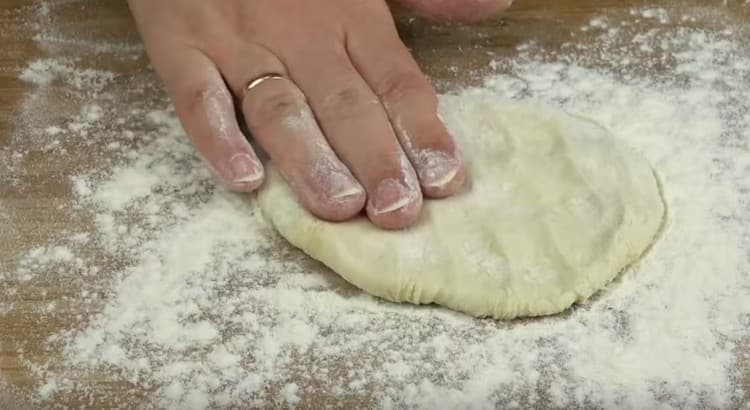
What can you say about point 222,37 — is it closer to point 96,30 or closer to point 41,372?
point 96,30

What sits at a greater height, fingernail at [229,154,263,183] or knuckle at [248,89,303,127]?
knuckle at [248,89,303,127]

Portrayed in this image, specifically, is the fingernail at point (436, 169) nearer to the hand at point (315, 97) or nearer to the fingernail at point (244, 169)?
the hand at point (315, 97)

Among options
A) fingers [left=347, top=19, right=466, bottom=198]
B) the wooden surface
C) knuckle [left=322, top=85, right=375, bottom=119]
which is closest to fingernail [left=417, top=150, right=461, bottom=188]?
fingers [left=347, top=19, right=466, bottom=198]

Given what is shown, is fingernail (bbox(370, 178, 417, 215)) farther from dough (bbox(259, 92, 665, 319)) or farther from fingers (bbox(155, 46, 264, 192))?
fingers (bbox(155, 46, 264, 192))

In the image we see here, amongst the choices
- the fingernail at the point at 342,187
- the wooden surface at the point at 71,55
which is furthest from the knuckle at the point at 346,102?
the wooden surface at the point at 71,55

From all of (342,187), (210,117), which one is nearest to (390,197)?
(342,187)

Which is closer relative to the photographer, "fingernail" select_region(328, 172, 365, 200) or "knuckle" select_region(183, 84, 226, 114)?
"fingernail" select_region(328, 172, 365, 200)

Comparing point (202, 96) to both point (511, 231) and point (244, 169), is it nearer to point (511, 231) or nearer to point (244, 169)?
point (244, 169)

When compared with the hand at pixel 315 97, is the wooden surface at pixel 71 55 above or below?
below
